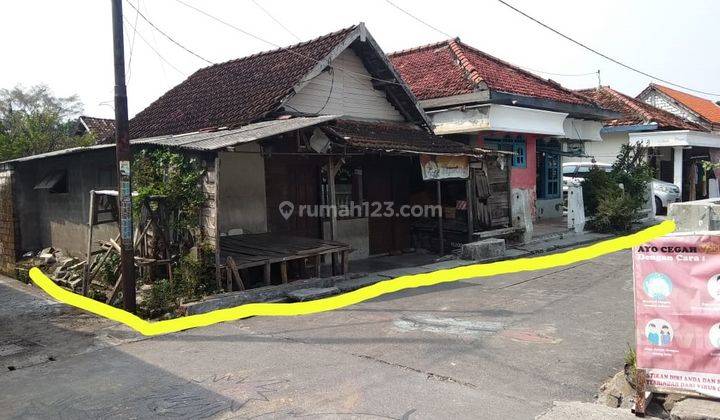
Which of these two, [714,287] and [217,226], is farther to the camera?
[217,226]

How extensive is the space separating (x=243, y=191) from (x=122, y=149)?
2.81 m

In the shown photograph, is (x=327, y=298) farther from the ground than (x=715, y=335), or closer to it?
closer to it

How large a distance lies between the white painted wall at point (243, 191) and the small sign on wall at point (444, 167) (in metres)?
3.48

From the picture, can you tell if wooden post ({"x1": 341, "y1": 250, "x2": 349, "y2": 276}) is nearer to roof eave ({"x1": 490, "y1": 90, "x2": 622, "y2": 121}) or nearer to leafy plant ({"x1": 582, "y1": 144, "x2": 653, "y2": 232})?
roof eave ({"x1": 490, "y1": 90, "x2": 622, "y2": 121})

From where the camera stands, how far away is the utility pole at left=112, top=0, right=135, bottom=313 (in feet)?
26.0

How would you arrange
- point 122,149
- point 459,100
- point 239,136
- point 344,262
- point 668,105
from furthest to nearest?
1. point 668,105
2. point 459,100
3. point 344,262
4. point 239,136
5. point 122,149

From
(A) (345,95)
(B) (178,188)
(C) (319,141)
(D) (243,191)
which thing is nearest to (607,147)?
(A) (345,95)

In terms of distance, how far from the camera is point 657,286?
4352 mm

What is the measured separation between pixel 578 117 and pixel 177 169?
51.0ft

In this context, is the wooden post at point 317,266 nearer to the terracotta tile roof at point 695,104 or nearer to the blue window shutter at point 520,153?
the blue window shutter at point 520,153

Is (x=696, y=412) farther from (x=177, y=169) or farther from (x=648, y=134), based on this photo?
(x=648, y=134)

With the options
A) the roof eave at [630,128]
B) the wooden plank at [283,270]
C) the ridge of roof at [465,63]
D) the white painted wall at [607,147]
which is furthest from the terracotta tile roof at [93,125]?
the roof eave at [630,128]

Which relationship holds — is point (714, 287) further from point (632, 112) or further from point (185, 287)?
point (632, 112)

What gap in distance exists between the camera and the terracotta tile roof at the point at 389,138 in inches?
410
